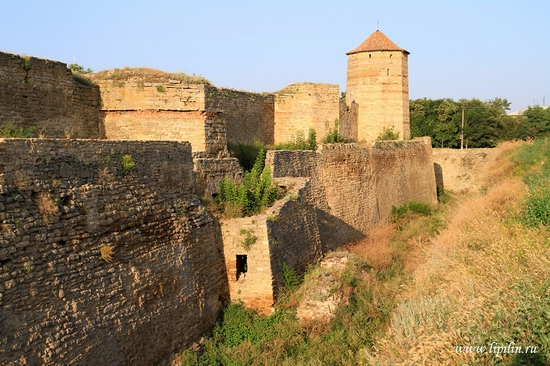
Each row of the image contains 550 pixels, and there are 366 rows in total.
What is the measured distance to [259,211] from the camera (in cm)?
990

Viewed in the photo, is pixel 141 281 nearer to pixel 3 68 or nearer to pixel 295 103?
pixel 3 68

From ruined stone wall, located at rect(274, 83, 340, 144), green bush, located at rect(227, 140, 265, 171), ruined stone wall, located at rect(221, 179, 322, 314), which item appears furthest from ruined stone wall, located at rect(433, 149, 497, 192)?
ruined stone wall, located at rect(221, 179, 322, 314)

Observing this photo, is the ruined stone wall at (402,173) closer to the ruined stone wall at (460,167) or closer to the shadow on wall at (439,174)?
the shadow on wall at (439,174)

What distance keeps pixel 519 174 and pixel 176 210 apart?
1165cm

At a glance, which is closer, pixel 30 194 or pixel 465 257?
pixel 30 194

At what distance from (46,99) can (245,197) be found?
4419 mm

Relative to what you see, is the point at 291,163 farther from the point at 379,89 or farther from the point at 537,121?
the point at 537,121

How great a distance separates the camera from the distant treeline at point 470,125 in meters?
42.0

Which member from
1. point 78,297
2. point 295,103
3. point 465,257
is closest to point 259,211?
Result: point 465,257

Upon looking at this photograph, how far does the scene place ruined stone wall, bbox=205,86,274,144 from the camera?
12528 millimetres

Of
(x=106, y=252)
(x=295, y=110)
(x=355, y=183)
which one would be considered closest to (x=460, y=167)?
(x=355, y=183)

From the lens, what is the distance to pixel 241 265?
9430mm

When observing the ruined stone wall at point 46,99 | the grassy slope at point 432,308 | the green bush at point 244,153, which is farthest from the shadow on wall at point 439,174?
the ruined stone wall at point 46,99

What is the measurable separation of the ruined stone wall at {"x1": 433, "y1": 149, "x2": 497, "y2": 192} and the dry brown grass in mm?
18917
